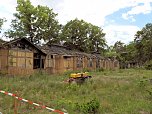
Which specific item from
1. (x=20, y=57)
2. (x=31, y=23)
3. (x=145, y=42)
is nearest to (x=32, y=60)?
(x=20, y=57)

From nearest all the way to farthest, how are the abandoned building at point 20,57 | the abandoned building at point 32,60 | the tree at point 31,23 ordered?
the abandoned building at point 20,57, the abandoned building at point 32,60, the tree at point 31,23

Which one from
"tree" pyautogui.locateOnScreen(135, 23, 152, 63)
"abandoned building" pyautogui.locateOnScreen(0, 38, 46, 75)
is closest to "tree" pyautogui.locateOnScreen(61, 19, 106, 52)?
"tree" pyautogui.locateOnScreen(135, 23, 152, 63)

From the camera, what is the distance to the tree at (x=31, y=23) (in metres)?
45.9

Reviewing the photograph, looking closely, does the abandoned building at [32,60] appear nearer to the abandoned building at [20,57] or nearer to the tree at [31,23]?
the abandoned building at [20,57]

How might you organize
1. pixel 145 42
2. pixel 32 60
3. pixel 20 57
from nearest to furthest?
pixel 20 57, pixel 32 60, pixel 145 42

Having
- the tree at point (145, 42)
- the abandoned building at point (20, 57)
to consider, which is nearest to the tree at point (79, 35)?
→ the tree at point (145, 42)

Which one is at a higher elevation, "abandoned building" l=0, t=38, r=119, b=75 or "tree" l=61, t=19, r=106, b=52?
"tree" l=61, t=19, r=106, b=52

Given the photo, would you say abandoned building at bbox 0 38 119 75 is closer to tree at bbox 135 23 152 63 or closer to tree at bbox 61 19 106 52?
tree at bbox 61 19 106 52

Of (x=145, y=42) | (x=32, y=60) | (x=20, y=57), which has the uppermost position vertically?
(x=145, y=42)

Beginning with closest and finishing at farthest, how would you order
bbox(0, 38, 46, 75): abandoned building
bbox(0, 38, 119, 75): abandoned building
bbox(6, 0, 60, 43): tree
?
bbox(0, 38, 46, 75): abandoned building < bbox(0, 38, 119, 75): abandoned building < bbox(6, 0, 60, 43): tree

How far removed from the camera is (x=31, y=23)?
152 feet

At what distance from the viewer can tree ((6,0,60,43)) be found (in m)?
45.9

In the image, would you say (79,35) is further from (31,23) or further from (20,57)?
(20,57)

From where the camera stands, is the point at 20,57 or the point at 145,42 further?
the point at 145,42
